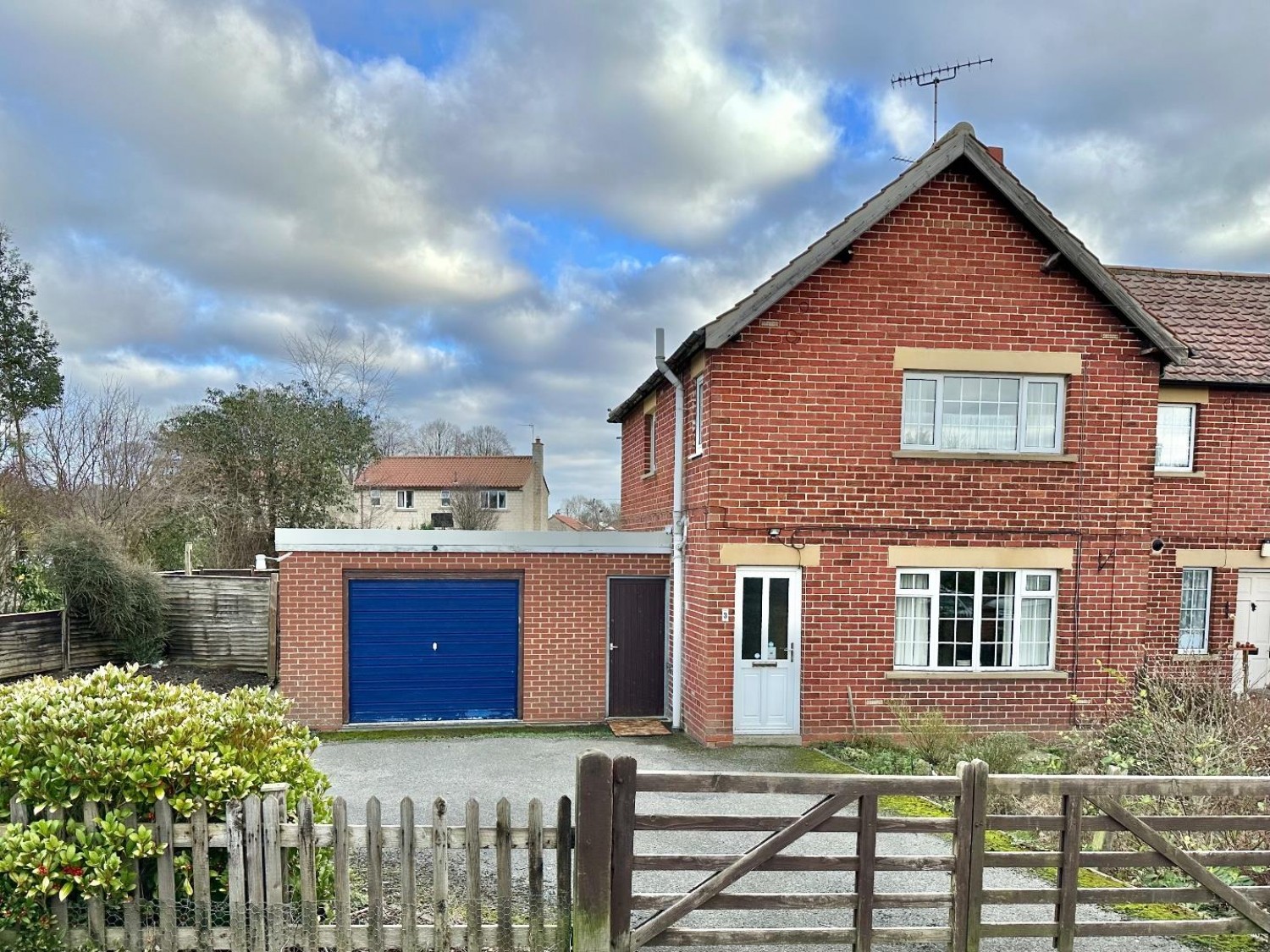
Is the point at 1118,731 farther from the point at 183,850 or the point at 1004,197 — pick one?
the point at 183,850

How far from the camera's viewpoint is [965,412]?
36.7 feet

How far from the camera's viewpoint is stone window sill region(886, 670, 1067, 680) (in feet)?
36.1

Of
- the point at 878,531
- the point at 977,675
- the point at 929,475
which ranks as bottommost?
the point at 977,675

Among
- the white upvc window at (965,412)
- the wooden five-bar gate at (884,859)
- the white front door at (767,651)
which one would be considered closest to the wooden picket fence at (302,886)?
the wooden five-bar gate at (884,859)

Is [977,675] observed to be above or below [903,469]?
below

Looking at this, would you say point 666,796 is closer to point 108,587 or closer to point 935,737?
point 935,737

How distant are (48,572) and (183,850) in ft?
38.1

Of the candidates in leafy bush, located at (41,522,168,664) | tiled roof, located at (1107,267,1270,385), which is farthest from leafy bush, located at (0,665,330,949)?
tiled roof, located at (1107,267,1270,385)

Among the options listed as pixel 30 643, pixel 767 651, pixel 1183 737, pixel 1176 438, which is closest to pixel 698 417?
pixel 767 651

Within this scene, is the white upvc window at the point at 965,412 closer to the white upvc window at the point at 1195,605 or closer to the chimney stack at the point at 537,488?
the white upvc window at the point at 1195,605

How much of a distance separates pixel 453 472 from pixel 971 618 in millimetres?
43791

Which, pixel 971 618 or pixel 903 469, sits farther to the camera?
pixel 971 618

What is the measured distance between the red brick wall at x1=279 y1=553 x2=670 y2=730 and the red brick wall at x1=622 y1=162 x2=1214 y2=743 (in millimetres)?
1794

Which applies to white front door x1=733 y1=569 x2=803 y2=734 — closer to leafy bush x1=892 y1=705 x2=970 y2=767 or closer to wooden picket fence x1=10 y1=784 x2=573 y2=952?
leafy bush x1=892 y1=705 x2=970 y2=767
